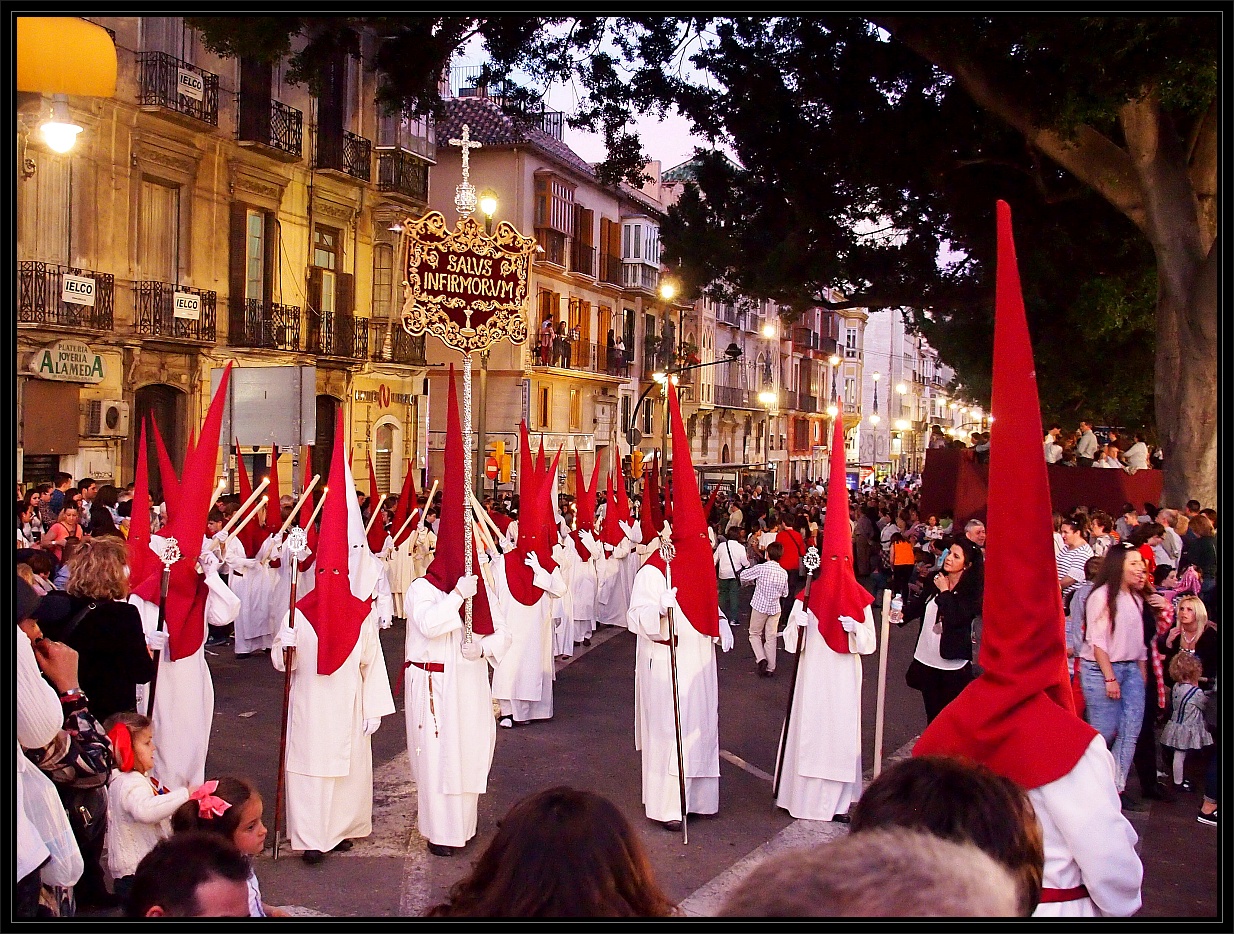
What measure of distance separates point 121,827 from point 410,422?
24.2 metres

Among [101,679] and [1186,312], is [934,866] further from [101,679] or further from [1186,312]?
[1186,312]

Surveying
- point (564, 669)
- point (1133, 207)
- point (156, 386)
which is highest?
point (1133, 207)

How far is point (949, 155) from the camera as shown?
47.5ft

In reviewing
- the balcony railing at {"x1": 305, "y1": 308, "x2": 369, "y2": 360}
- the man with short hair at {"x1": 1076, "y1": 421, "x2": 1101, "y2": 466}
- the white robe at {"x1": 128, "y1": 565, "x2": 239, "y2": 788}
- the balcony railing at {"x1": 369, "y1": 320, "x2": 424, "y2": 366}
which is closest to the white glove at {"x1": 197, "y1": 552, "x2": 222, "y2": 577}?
the white robe at {"x1": 128, "y1": 565, "x2": 239, "y2": 788}

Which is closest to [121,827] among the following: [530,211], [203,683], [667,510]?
[203,683]

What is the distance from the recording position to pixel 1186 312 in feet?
38.5

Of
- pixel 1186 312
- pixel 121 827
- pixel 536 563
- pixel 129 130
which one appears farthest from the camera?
pixel 129 130

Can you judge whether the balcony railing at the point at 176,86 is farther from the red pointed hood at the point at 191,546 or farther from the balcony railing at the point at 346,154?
the red pointed hood at the point at 191,546

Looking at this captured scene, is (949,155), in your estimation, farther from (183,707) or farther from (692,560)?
(183,707)

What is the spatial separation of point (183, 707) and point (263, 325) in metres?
16.9

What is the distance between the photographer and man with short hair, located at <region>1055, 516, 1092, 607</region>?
9516 mm

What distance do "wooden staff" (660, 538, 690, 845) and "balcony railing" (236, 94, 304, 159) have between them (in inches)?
716

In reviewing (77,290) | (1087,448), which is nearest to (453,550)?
(1087,448)

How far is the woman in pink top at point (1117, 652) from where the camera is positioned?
7.18 metres
